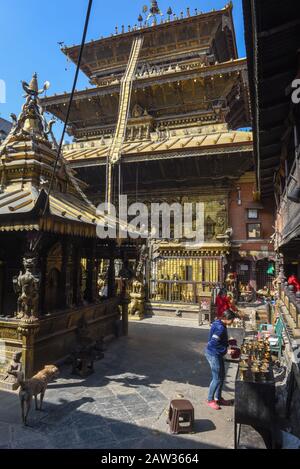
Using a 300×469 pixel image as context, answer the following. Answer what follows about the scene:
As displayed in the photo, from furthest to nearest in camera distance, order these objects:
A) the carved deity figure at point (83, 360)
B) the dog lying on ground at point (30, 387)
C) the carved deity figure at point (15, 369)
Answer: the carved deity figure at point (83, 360) < the carved deity figure at point (15, 369) < the dog lying on ground at point (30, 387)

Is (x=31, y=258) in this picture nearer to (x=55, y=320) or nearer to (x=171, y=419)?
(x=55, y=320)

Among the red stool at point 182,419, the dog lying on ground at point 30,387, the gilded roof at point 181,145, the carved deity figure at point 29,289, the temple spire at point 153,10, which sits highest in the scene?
the temple spire at point 153,10

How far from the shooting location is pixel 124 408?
225 inches

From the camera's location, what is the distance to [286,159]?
9852mm

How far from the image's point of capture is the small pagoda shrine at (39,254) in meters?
6.61

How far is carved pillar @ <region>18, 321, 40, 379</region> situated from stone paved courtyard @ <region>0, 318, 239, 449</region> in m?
0.55

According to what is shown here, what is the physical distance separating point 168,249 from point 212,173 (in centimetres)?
528

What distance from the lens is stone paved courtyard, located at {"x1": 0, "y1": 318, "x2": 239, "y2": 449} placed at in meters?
4.64

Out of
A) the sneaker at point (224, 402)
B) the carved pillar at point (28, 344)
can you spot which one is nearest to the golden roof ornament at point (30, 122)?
the carved pillar at point (28, 344)

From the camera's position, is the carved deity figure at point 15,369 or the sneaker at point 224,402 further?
the sneaker at point 224,402

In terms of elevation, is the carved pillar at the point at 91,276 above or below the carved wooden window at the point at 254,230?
below

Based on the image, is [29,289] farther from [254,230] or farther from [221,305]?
[254,230]

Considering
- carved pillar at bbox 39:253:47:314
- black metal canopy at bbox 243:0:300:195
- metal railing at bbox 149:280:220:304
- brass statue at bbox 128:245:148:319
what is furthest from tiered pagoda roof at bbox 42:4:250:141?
Result: carved pillar at bbox 39:253:47:314

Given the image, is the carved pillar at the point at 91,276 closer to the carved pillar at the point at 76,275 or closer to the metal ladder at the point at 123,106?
the carved pillar at the point at 76,275
